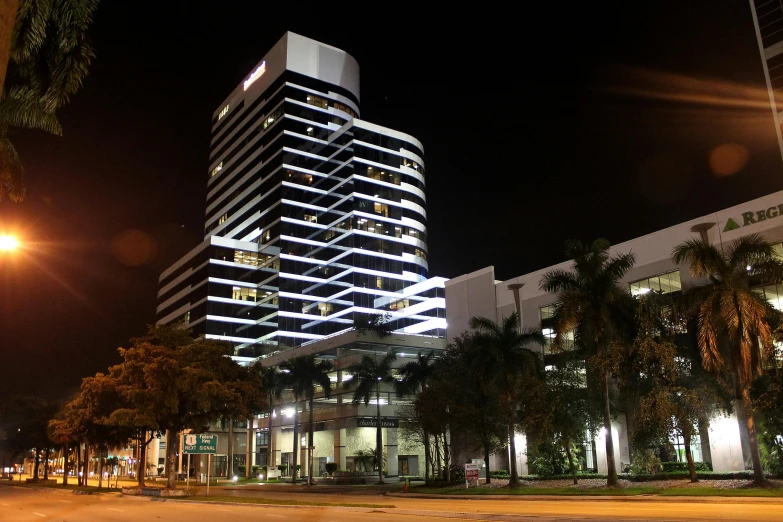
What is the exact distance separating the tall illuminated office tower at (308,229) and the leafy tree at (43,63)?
352ft

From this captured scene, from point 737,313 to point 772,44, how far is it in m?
40.0

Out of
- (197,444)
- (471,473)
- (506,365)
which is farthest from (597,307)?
(197,444)

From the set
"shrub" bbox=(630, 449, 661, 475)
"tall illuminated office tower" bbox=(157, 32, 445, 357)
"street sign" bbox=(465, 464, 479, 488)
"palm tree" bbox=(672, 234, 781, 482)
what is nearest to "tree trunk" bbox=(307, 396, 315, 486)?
"street sign" bbox=(465, 464, 479, 488)

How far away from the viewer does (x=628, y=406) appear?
46438mm

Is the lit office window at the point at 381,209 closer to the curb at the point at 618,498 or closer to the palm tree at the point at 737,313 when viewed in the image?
the curb at the point at 618,498

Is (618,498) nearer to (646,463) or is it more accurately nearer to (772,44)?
(646,463)

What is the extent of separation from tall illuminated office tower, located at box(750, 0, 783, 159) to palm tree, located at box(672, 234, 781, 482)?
30.7 meters

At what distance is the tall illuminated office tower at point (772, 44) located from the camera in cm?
6009

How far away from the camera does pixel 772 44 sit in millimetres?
61562

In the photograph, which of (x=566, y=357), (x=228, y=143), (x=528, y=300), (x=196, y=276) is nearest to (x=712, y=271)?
(x=566, y=357)

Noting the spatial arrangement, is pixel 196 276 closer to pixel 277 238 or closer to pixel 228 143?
pixel 277 238

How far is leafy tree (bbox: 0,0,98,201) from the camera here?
56.9 feet

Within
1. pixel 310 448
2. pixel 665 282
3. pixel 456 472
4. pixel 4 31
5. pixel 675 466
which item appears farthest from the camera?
pixel 310 448

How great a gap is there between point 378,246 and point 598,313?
10557 cm
